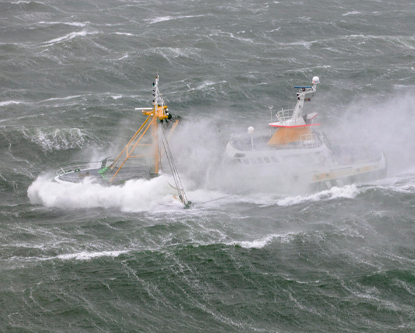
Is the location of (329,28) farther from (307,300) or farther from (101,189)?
(307,300)

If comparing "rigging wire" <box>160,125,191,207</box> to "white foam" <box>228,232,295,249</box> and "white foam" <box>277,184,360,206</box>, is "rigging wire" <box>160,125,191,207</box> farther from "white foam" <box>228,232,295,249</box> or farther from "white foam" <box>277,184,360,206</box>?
"white foam" <box>277,184,360,206</box>

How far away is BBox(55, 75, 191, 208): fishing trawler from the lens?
43.9 metres

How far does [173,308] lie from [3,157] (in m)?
28.2

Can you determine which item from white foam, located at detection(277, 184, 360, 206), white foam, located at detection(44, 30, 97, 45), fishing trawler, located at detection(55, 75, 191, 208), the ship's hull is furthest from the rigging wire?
white foam, located at detection(44, 30, 97, 45)

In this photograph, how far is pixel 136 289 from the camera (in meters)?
32.1

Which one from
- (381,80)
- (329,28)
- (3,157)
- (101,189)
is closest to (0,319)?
(101,189)

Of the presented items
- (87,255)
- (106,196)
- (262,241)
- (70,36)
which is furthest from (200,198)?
(70,36)

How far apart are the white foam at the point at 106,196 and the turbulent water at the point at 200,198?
12 centimetres

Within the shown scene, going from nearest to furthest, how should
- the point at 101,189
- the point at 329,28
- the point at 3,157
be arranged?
1. the point at 101,189
2. the point at 3,157
3. the point at 329,28

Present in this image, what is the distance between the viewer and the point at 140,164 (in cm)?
4669

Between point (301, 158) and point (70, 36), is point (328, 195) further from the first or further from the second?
point (70, 36)

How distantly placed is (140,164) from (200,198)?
22.2 ft

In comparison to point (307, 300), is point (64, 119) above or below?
above

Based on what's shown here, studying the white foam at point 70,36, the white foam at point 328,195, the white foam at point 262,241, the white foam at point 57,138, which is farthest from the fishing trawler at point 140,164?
the white foam at point 70,36
